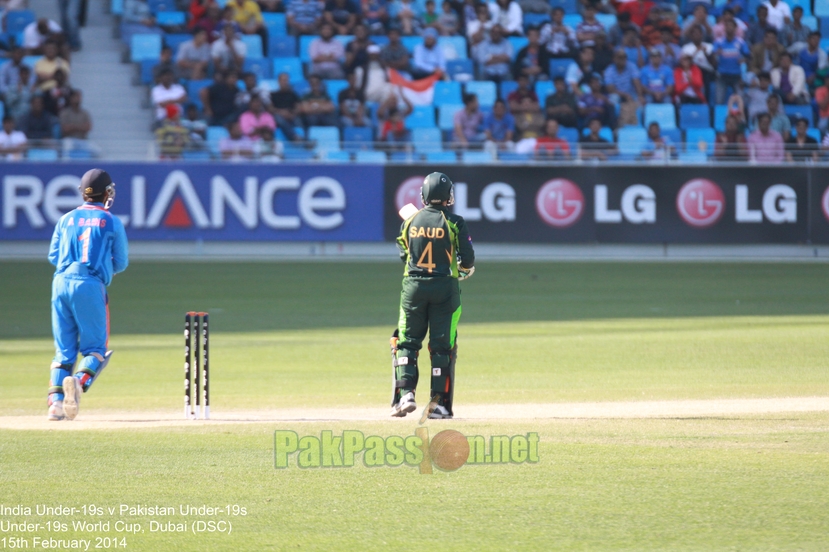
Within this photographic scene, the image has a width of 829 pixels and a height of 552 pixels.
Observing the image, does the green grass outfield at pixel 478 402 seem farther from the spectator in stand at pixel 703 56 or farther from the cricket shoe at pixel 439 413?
the spectator in stand at pixel 703 56

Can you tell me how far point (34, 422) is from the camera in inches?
353

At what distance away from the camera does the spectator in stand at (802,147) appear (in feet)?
81.5

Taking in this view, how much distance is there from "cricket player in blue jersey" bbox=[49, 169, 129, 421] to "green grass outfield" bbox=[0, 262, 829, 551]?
1.48 ft

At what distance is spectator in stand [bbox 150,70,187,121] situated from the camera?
24.9 m

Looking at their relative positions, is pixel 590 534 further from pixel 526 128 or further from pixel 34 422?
pixel 526 128

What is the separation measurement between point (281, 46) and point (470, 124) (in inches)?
216

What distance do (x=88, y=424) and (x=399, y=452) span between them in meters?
2.89

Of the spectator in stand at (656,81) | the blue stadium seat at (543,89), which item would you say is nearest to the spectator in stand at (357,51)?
the blue stadium seat at (543,89)

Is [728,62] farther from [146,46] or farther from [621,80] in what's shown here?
[146,46]

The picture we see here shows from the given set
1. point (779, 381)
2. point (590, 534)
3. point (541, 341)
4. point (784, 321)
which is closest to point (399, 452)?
point (590, 534)

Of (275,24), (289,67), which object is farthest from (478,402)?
(275,24)

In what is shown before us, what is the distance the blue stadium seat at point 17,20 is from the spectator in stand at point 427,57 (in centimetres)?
966

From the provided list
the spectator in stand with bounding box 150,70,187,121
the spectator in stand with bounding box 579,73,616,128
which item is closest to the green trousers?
the spectator in stand with bounding box 150,70,187,121

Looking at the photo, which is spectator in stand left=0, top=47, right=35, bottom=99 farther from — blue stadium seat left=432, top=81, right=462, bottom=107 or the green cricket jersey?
the green cricket jersey
